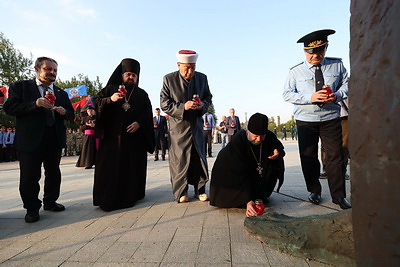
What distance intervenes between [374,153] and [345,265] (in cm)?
111

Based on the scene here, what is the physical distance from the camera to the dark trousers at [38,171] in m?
2.92

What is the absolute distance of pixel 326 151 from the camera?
10.7 ft

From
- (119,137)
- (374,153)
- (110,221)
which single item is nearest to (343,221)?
(374,153)

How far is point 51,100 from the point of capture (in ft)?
9.56

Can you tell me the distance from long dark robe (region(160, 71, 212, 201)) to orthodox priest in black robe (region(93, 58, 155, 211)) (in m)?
0.41

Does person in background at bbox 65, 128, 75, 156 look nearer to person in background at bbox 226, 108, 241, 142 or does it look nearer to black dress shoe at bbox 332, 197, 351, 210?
person in background at bbox 226, 108, 241, 142

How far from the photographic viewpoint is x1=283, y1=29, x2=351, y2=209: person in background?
3.12m

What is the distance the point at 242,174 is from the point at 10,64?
3419cm

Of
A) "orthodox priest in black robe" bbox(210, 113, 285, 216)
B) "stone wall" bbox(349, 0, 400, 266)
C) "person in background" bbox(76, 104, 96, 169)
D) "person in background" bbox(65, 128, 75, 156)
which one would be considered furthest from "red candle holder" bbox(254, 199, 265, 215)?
"person in background" bbox(65, 128, 75, 156)

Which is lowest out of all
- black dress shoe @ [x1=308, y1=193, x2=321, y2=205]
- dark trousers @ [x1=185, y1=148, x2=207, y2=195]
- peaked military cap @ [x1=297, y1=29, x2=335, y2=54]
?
black dress shoe @ [x1=308, y1=193, x2=321, y2=205]

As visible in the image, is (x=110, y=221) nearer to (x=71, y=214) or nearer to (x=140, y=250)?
(x=71, y=214)

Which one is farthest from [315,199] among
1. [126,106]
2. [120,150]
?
[126,106]

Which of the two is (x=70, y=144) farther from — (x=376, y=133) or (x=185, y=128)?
(x=376, y=133)

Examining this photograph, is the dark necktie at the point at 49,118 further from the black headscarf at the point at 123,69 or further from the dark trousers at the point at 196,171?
the dark trousers at the point at 196,171
